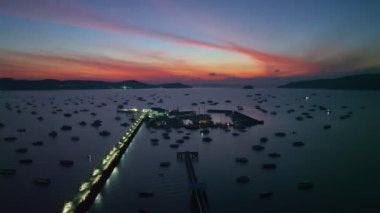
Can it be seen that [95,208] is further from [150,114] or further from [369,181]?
[150,114]

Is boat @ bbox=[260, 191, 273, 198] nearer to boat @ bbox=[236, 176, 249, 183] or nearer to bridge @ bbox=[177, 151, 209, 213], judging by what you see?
boat @ bbox=[236, 176, 249, 183]

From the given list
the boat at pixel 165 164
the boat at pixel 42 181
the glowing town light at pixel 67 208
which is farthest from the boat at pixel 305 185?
the boat at pixel 42 181

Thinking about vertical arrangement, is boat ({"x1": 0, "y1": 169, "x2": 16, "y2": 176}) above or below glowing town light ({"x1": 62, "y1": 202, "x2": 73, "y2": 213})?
below

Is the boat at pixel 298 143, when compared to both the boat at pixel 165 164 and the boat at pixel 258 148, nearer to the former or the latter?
the boat at pixel 258 148

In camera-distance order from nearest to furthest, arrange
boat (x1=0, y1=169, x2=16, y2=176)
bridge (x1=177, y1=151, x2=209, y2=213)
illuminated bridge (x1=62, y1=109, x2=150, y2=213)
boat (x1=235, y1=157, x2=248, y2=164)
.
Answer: illuminated bridge (x1=62, y1=109, x2=150, y2=213) → bridge (x1=177, y1=151, x2=209, y2=213) → boat (x1=0, y1=169, x2=16, y2=176) → boat (x1=235, y1=157, x2=248, y2=164)

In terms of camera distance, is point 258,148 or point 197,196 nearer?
point 197,196

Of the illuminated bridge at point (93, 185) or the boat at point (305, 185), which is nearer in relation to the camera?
the illuminated bridge at point (93, 185)

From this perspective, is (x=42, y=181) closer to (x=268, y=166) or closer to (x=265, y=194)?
(x=265, y=194)

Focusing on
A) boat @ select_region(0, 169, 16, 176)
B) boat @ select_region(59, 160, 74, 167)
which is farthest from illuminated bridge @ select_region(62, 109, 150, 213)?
boat @ select_region(0, 169, 16, 176)

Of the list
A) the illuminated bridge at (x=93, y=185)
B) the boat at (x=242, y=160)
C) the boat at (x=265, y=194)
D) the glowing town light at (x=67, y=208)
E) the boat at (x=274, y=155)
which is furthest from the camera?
the boat at (x=274, y=155)

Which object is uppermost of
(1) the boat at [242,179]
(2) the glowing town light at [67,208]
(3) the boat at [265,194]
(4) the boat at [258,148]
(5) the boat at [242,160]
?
(2) the glowing town light at [67,208]

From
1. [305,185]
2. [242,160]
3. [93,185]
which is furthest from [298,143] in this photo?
[93,185]

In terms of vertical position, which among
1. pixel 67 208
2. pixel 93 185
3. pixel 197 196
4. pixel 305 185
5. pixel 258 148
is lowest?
pixel 305 185
